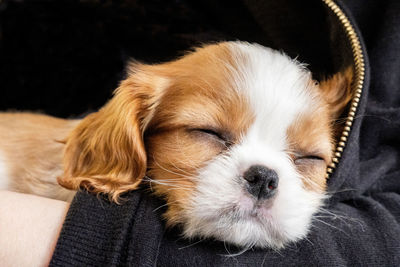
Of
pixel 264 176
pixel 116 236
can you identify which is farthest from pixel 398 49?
pixel 116 236

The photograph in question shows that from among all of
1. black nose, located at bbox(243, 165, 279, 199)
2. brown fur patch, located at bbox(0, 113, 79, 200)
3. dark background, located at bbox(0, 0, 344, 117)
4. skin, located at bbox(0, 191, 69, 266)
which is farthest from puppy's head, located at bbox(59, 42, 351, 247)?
dark background, located at bbox(0, 0, 344, 117)

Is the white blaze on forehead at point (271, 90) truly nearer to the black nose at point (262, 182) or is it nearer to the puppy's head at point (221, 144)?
the puppy's head at point (221, 144)

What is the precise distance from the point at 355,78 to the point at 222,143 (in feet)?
1.89

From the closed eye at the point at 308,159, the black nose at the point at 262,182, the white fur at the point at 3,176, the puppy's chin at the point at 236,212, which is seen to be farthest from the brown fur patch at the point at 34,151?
the closed eye at the point at 308,159

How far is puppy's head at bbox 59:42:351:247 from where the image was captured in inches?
41.6

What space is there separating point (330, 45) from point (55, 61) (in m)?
1.38

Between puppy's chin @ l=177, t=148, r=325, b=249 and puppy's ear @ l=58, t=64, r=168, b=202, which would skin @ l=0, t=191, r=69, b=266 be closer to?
puppy's ear @ l=58, t=64, r=168, b=202

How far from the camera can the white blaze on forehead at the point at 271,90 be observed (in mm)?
1180

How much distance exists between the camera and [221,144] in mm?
1168

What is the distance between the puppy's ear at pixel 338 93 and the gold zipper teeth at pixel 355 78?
8 centimetres

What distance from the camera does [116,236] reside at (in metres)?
1.00

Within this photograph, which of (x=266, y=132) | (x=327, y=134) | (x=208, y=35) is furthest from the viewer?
(x=208, y=35)

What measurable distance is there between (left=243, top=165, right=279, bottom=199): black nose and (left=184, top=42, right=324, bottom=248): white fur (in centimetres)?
2

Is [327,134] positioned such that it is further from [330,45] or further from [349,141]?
[330,45]
